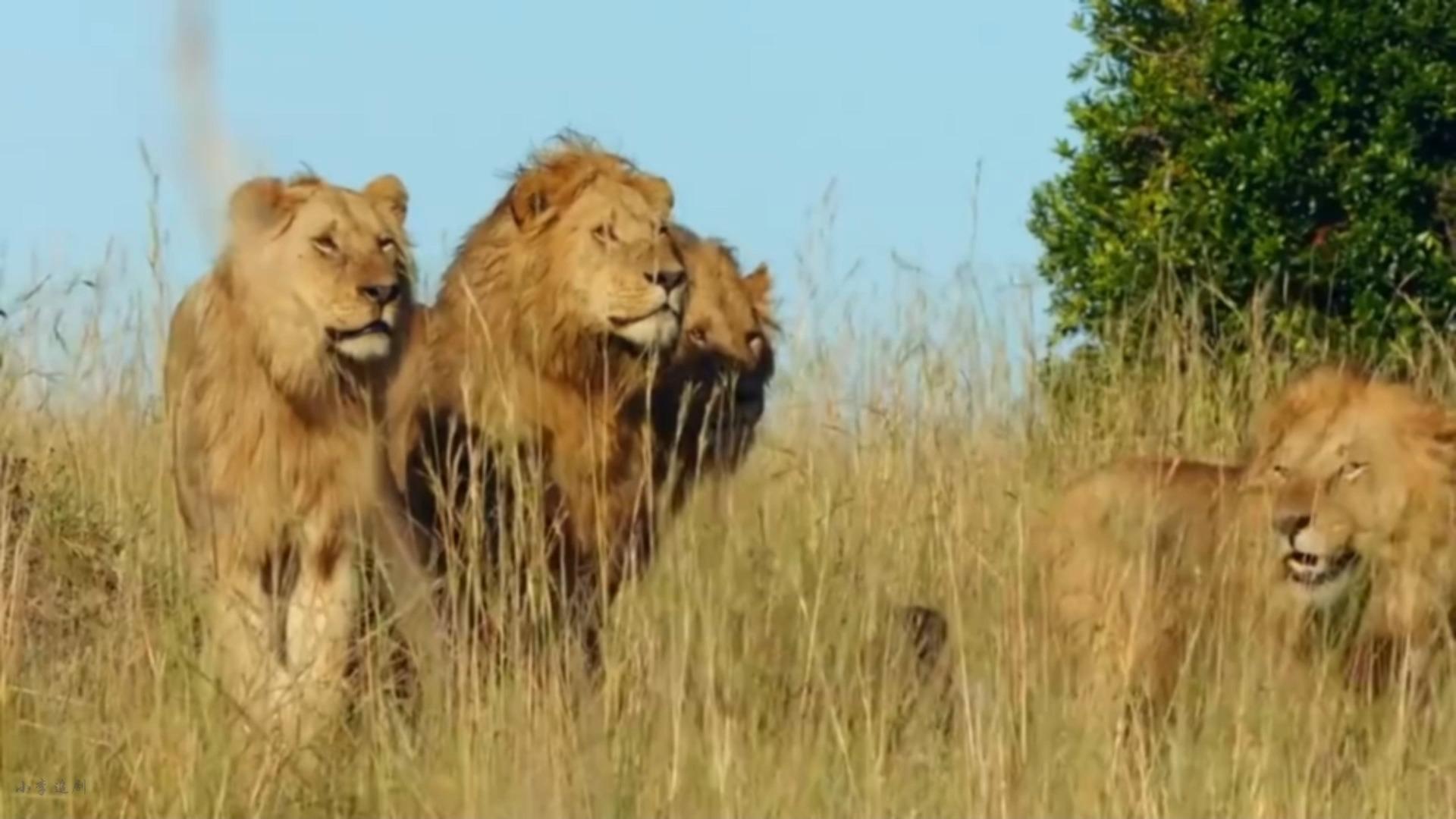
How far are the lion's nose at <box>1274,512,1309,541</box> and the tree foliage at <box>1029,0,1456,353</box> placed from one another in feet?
13.7

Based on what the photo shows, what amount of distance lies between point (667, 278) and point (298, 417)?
1.09 meters

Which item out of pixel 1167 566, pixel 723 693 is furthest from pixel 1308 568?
pixel 723 693

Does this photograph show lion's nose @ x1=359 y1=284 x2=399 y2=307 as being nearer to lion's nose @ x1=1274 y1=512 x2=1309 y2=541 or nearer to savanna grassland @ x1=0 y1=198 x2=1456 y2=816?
savanna grassland @ x1=0 y1=198 x2=1456 y2=816

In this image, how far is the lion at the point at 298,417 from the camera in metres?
6.14

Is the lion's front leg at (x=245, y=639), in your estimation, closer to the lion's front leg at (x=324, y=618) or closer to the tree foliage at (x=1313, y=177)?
the lion's front leg at (x=324, y=618)

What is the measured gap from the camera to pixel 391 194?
6.47 meters

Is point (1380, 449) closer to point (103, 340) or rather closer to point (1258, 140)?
point (103, 340)

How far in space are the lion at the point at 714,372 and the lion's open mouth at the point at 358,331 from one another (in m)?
1.04

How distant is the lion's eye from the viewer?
20.4 ft

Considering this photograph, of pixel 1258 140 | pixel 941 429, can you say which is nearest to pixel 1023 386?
pixel 941 429

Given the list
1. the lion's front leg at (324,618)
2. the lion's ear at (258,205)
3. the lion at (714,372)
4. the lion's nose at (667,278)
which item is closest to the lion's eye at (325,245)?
the lion's ear at (258,205)

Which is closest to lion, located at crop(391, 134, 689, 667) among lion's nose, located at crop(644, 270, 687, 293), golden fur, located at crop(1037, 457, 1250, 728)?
lion's nose, located at crop(644, 270, 687, 293)

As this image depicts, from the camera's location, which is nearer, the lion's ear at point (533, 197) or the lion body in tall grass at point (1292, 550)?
the lion body in tall grass at point (1292, 550)

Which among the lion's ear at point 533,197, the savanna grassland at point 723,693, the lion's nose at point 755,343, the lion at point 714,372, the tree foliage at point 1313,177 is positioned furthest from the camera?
the tree foliage at point 1313,177
